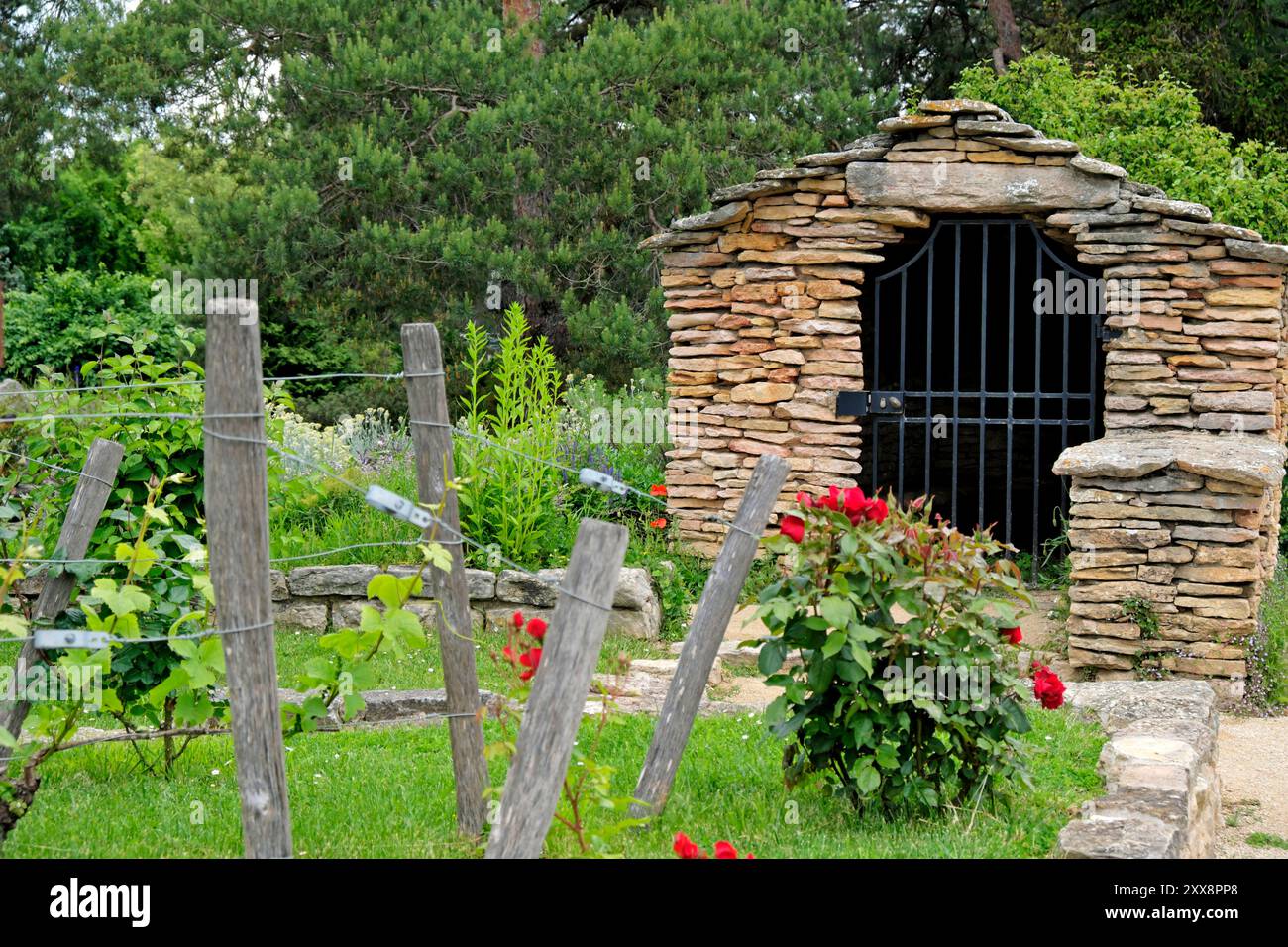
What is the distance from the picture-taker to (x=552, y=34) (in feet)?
49.7

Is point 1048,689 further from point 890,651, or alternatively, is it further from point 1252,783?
point 1252,783

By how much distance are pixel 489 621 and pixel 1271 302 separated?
4.77m

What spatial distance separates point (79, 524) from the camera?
422 centimetres

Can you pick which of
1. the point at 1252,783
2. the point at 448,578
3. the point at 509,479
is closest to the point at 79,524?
the point at 448,578

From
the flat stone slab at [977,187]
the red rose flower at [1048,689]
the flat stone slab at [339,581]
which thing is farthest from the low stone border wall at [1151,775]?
the flat stone slab at [339,581]

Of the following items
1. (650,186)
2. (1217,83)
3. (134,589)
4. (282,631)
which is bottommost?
(282,631)

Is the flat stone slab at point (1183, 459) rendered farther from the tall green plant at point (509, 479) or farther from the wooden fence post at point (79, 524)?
the wooden fence post at point (79, 524)

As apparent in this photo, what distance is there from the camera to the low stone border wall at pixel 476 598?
25.0ft

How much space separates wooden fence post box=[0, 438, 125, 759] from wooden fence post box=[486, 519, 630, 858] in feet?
6.83

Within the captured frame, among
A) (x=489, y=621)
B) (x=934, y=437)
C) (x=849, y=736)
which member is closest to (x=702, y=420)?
(x=489, y=621)

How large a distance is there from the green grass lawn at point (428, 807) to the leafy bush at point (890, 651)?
0.19 m

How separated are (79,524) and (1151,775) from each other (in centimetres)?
358

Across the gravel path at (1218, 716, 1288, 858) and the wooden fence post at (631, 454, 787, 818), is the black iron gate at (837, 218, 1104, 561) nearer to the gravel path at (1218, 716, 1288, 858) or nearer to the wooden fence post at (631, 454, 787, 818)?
the gravel path at (1218, 716, 1288, 858)

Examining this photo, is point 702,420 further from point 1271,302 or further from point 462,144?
point 462,144
